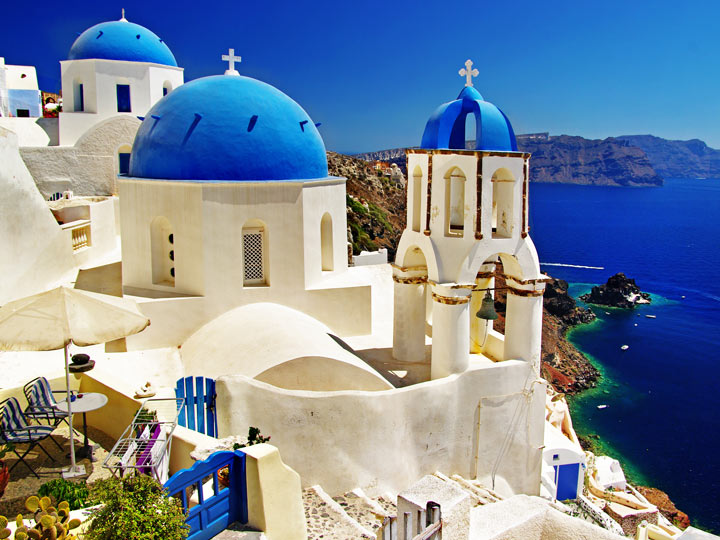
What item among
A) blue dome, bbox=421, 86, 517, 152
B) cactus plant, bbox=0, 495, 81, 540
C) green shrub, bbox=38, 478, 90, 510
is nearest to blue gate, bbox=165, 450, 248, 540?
cactus plant, bbox=0, 495, 81, 540

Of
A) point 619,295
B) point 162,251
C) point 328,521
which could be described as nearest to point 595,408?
point 619,295

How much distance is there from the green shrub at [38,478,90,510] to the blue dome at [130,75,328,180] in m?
6.14

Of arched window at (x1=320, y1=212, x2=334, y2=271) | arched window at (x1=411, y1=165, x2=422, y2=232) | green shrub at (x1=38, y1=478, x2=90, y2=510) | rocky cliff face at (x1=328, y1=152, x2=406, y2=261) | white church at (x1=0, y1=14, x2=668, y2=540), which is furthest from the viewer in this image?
rocky cliff face at (x1=328, y1=152, x2=406, y2=261)

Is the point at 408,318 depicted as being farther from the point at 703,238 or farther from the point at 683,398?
the point at 703,238

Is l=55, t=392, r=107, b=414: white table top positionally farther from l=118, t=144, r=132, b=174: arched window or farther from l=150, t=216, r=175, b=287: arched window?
l=118, t=144, r=132, b=174: arched window

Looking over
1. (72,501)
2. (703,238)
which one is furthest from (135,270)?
(703,238)

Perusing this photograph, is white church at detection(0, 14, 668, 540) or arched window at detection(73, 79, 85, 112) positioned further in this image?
arched window at detection(73, 79, 85, 112)

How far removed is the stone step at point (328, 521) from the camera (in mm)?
7199

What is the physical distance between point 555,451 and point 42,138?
1939 centimetres

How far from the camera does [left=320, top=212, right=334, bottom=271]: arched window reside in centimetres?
1297

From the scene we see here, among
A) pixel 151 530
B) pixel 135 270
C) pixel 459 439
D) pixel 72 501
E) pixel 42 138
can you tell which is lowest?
pixel 459 439

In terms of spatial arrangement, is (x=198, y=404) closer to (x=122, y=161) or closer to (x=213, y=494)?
(x=213, y=494)

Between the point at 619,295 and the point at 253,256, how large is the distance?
206 feet

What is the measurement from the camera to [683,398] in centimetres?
4334
